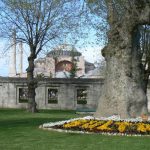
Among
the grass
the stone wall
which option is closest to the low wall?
the stone wall

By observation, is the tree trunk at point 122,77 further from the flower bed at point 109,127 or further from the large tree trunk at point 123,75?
the flower bed at point 109,127

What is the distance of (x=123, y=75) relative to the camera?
67.8 feet

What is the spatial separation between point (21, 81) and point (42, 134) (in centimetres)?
3254

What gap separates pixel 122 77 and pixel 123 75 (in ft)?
0.30

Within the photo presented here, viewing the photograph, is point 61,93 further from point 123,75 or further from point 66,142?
point 66,142

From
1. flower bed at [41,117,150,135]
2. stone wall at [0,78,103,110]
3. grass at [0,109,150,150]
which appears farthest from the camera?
stone wall at [0,78,103,110]

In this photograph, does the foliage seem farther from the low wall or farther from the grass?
the low wall

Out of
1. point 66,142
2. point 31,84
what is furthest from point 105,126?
Result: point 31,84

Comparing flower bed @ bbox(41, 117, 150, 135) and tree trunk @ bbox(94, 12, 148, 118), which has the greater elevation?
tree trunk @ bbox(94, 12, 148, 118)

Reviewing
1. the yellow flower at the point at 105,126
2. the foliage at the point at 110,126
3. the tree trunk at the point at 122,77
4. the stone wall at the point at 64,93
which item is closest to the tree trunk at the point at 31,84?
the stone wall at the point at 64,93

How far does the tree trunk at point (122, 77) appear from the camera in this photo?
20484 millimetres

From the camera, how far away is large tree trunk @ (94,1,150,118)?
20.4 metres

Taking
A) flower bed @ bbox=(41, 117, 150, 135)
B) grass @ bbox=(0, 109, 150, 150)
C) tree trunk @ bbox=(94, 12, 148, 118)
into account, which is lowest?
grass @ bbox=(0, 109, 150, 150)

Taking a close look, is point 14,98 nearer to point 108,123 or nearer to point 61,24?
point 61,24
